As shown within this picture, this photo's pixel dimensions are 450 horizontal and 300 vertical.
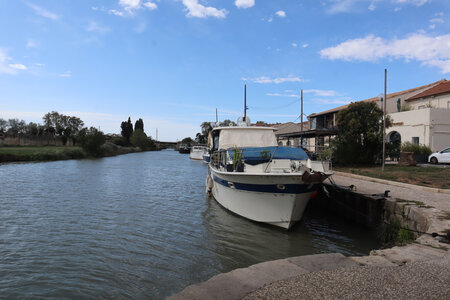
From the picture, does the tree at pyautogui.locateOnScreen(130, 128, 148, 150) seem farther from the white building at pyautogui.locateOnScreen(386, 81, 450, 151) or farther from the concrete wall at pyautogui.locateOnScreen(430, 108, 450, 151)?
the concrete wall at pyautogui.locateOnScreen(430, 108, 450, 151)

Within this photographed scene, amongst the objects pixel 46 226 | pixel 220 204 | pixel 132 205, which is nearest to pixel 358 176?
pixel 220 204

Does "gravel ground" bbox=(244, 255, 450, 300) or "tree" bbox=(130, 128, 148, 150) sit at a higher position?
"tree" bbox=(130, 128, 148, 150)

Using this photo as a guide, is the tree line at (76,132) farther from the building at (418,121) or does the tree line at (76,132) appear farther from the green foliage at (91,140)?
the building at (418,121)

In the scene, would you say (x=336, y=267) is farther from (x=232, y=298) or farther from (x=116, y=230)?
(x=116, y=230)

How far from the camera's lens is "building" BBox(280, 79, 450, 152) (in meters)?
23.1

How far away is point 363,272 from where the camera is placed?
4.27 metres

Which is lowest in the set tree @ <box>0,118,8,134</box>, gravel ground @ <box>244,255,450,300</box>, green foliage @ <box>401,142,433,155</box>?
gravel ground @ <box>244,255,450,300</box>

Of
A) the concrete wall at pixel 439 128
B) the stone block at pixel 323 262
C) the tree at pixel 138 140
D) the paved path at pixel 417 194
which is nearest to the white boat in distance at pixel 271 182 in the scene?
the paved path at pixel 417 194

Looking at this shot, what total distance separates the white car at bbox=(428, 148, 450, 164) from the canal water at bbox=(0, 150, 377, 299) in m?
12.2

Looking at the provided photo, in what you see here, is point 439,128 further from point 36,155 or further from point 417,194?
point 36,155

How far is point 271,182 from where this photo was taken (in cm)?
899

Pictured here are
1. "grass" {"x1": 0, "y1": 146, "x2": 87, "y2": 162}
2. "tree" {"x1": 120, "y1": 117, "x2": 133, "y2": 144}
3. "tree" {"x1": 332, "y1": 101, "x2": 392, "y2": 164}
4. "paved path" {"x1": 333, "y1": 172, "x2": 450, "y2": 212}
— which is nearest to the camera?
"paved path" {"x1": 333, "y1": 172, "x2": 450, "y2": 212}

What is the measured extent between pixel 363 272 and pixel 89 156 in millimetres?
54278

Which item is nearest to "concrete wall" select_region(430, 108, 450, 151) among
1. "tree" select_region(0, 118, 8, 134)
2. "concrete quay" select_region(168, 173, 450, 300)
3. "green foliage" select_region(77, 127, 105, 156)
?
"concrete quay" select_region(168, 173, 450, 300)
